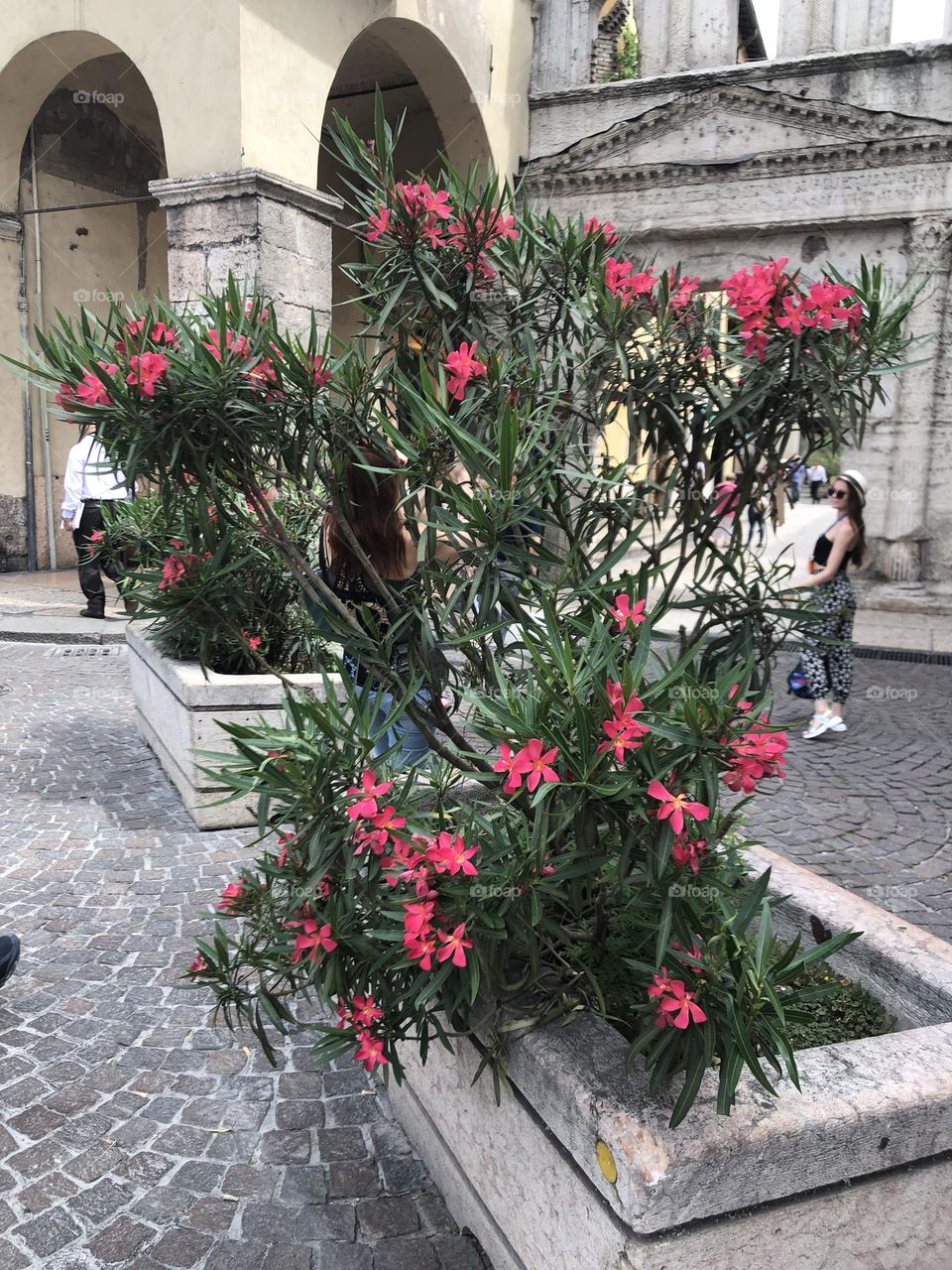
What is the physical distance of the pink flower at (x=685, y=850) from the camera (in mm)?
1539

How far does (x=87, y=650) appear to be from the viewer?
812 centimetres

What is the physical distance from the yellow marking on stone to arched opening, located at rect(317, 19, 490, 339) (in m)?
8.16

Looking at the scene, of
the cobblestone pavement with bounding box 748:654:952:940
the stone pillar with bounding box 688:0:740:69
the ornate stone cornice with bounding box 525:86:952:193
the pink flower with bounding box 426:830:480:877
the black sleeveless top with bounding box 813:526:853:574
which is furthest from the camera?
the stone pillar with bounding box 688:0:740:69

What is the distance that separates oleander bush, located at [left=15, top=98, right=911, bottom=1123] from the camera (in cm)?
155

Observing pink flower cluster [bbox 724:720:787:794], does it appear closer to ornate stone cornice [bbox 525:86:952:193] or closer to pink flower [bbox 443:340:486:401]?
pink flower [bbox 443:340:486:401]

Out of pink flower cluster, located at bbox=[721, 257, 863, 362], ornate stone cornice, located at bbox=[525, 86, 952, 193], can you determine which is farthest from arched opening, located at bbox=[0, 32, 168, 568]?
pink flower cluster, located at bbox=[721, 257, 863, 362]

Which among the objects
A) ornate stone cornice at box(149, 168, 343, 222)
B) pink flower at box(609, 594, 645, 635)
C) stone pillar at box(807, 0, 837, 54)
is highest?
stone pillar at box(807, 0, 837, 54)

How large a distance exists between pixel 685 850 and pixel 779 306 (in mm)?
1129

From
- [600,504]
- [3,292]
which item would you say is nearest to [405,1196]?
[600,504]

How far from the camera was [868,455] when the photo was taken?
1102cm

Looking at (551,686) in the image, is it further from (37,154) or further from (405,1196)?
(37,154)

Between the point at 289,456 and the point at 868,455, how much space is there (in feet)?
32.9

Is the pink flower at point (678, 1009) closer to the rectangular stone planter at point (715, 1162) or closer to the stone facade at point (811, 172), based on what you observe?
the rectangular stone planter at point (715, 1162)

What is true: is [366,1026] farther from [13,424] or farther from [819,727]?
[13,424]
